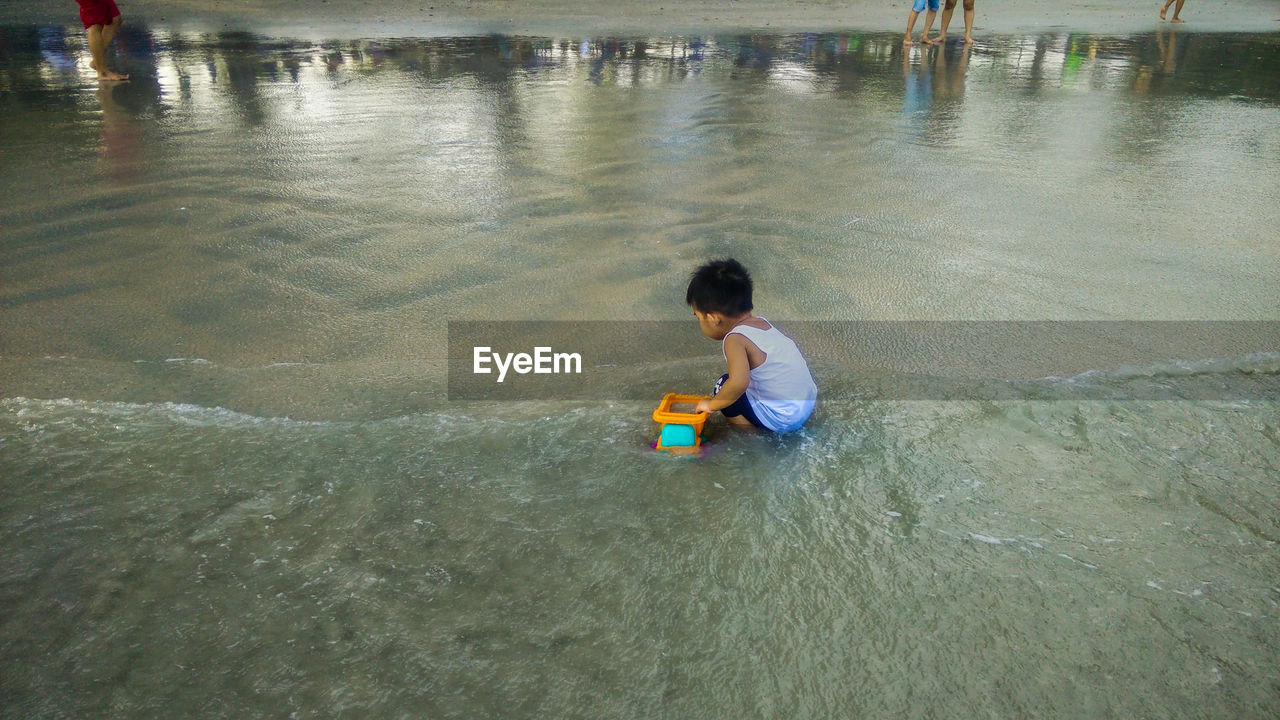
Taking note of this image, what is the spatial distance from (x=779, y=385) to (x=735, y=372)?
0.57 ft

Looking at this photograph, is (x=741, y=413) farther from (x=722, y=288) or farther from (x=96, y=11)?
(x=96, y=11)

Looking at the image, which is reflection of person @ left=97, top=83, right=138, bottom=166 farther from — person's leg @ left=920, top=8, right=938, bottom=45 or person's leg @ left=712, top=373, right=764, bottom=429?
person's leg @ left=920, top=8, right=938, bottom=45

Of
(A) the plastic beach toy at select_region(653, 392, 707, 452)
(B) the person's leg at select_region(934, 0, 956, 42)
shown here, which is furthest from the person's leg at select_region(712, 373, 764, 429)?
(B) the person's leg at select_region(934, 0, 956, 42)

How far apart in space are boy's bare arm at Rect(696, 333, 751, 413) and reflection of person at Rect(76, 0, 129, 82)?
9.12 meters

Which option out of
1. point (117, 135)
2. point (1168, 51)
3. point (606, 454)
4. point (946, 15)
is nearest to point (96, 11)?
point (117, 135)

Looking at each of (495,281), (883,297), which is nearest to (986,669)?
(883,297)

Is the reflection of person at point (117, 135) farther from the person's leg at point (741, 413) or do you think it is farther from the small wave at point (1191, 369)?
the small wave at point (1191, 369)

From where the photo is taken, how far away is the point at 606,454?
9.41 ft

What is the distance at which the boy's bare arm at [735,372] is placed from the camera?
288 cm

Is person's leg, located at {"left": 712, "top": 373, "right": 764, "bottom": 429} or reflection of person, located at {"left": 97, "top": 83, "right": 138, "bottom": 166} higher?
reflection of person, located at {"left": 97, "top": 83, "right": 138, "bottom": 166}

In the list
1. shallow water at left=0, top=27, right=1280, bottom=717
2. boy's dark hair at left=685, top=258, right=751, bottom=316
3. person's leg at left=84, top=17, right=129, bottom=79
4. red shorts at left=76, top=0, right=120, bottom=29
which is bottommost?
shallow water at left=0, top=27, right=1280, bottom=717

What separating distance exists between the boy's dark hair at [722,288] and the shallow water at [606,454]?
0.50 m

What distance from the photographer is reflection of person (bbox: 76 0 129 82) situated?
29.3 ft

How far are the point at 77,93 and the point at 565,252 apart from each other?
22.7 ft
